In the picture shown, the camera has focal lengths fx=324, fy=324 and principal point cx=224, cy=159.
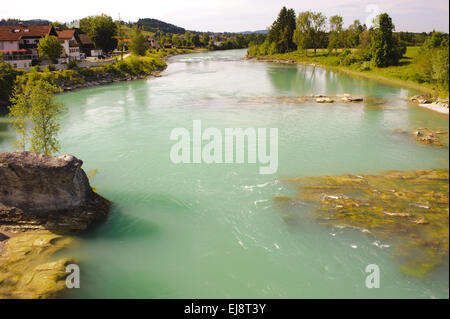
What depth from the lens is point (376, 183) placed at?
1828 centimetres

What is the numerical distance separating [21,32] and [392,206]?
261 feet

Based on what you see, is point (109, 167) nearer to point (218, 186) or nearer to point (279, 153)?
point (218, 186)

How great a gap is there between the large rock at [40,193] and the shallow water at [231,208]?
1.69 metres

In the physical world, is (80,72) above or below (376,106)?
above

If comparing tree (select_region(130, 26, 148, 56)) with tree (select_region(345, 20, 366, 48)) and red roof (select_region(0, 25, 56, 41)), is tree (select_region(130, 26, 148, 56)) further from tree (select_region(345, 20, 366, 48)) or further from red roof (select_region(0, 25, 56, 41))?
tree (select_region(345, 20, 366, 48))

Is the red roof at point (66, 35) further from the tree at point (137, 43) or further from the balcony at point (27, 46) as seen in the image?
the tree at point (137, 43)

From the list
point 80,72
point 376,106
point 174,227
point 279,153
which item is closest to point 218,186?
point 174,227

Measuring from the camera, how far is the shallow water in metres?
11.9

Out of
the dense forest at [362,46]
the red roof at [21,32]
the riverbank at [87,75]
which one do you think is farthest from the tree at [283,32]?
the red roof at [21,32]

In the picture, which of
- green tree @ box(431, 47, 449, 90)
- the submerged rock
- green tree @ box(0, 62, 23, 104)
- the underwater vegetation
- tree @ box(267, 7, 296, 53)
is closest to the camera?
green tree @ box(431, 47, 449, 90)

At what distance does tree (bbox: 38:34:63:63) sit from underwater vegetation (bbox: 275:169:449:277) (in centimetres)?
6038

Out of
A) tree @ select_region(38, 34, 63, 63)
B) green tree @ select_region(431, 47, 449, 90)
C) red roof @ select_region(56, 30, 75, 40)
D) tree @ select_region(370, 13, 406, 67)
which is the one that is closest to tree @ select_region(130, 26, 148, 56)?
red roof @ select_region(56, 30, 75, 40)

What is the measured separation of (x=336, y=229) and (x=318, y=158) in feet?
30.6

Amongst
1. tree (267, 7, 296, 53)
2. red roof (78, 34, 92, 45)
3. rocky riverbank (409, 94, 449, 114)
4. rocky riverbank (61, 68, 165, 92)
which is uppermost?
tree (267, 7, 296, 53)
